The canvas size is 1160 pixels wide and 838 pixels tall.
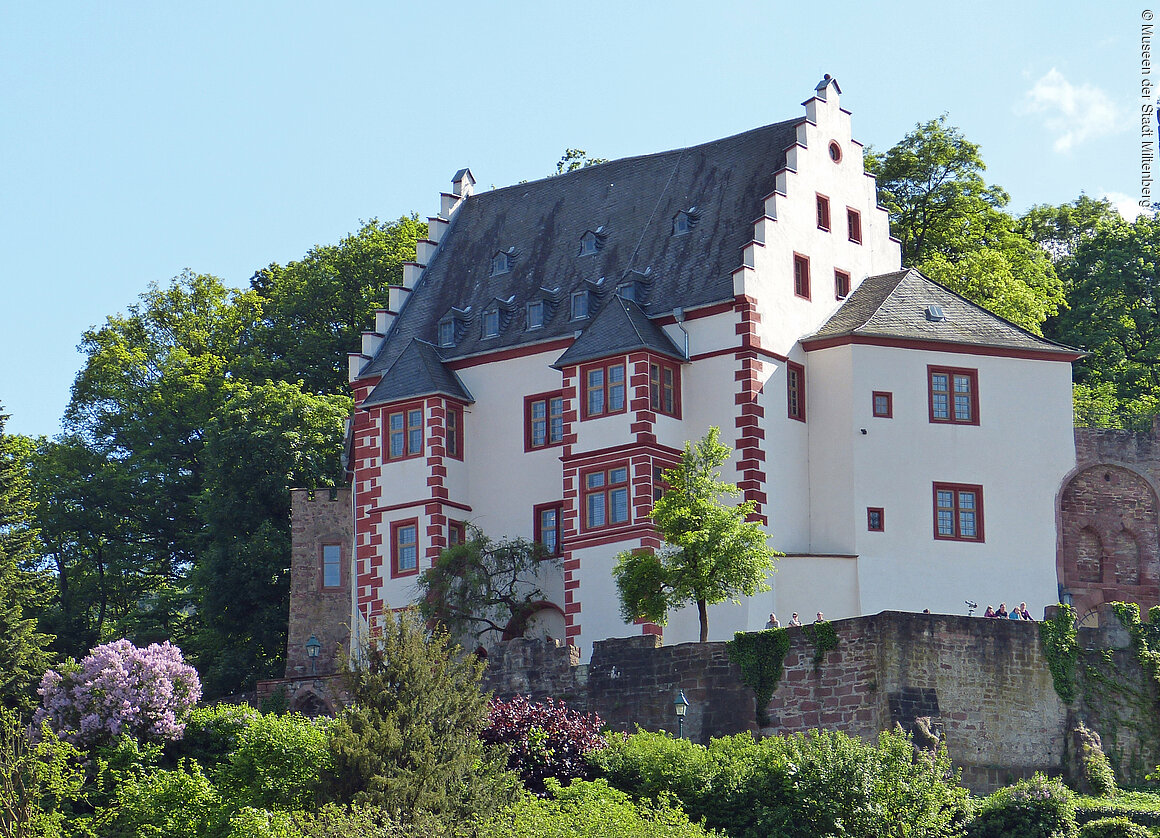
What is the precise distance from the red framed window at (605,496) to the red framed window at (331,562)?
1170 centimetres

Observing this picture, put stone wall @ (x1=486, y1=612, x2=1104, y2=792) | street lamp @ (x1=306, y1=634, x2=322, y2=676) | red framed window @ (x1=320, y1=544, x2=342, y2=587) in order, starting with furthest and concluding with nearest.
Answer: red framed window @ (x1=320, y1=544, x2=342, y2=587), street lamp @ (x1=306, y1=634, x2=322, y2=676), stone wall @ (x1=486, y1=612, x2=1104, y2=792)

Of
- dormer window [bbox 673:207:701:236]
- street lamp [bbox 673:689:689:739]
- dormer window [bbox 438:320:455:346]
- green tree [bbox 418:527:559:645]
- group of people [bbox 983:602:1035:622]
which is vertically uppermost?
dormer window [bbox 673:207:701:236]

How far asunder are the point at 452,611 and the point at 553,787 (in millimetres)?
16476

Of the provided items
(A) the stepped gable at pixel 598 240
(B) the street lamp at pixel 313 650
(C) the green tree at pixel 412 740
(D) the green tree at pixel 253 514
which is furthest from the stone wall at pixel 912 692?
(D) the green tree at pixel 253 514

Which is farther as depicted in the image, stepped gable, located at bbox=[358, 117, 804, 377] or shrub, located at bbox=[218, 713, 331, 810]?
stepped gable, located at bbox=[358, 117, 804, 377]

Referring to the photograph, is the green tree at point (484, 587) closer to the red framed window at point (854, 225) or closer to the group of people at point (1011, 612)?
the group of people at point (1011, 612)

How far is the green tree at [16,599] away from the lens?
57.2 metres

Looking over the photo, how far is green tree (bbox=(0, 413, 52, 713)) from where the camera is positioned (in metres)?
57.2

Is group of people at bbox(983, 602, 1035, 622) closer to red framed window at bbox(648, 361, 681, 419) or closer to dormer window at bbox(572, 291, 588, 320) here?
red framed window at bbox(648, 361, 681, 419)

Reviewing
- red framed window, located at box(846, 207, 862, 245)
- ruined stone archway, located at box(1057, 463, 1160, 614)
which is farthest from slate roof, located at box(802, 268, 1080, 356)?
ruined stone archway, located at box(1057, 463, 1160, 614)

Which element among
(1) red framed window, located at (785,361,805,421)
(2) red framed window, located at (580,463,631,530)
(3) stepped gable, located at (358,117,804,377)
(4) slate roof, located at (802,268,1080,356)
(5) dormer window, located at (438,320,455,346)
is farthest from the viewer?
(5) dormer window, located at (438,320,455,346)

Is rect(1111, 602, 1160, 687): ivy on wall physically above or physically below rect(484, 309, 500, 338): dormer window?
below

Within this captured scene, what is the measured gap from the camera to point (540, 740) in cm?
4566

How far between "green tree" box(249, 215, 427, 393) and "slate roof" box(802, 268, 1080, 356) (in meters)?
24.8
